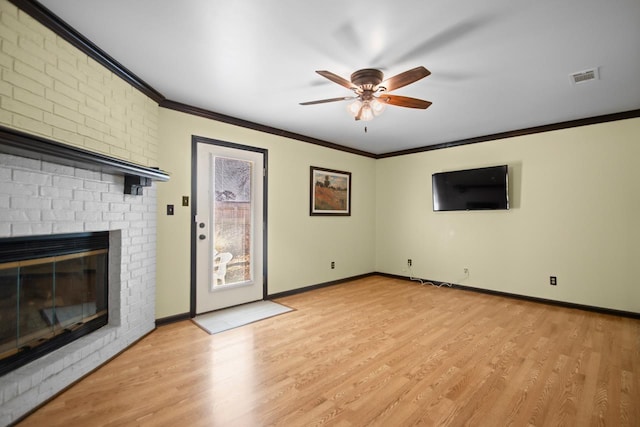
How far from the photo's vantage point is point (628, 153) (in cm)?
346

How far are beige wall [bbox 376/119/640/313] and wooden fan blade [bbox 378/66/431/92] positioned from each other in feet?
9.60

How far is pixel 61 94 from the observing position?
1.99m

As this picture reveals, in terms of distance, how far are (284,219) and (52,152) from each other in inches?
114

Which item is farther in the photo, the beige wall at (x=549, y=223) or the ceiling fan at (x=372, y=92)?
the beige wall at (x=549, y=223)

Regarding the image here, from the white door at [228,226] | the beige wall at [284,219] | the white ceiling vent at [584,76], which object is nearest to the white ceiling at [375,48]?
the white ceiling vent at [584,76]

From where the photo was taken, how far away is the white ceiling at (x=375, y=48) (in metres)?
1.79

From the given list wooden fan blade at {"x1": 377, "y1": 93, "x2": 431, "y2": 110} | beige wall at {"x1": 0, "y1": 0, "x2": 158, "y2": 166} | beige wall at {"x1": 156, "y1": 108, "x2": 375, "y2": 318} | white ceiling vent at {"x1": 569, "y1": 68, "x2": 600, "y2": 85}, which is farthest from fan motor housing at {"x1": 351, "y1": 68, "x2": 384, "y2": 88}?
beige wall at {"x1": 0, "y1": 0, "x2": 158, "y2": 166}

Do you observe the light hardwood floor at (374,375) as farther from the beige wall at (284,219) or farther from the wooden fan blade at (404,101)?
the wooden fan blade at (404,101)

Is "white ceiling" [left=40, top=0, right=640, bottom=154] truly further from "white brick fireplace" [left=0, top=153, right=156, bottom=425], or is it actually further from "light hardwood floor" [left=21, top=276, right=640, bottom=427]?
"light hardwood floor" [left=21, top=276, right=640, bottom=427]

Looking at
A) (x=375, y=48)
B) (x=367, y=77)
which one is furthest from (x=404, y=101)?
(x=375, y=48)

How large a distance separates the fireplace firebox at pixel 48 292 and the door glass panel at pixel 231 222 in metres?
1.22

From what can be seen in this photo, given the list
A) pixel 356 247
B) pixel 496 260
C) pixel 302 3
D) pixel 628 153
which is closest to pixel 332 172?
pixel 356 247

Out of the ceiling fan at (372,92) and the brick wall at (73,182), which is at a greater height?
the ceiling fan at (372,92)

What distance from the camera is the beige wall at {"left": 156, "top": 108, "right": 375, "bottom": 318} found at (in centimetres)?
322
